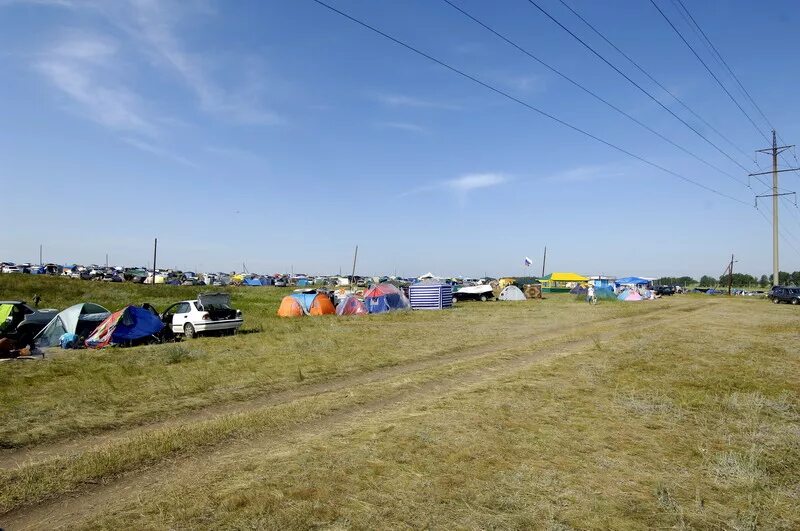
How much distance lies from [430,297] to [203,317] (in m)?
22.2

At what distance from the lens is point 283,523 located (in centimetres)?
456

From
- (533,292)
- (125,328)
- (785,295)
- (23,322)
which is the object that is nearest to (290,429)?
(125,328)

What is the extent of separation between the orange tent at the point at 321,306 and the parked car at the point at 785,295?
164ft

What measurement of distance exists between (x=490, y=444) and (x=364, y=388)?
4.33 m

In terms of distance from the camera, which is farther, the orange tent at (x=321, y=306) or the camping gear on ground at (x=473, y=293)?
the camping gear on ground at (x=473, y=293)

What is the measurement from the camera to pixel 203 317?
20969 millimetres

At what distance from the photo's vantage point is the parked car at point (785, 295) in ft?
167

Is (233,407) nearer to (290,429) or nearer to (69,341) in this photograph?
(290,429)

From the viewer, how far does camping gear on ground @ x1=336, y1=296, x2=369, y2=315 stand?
33.9 meters

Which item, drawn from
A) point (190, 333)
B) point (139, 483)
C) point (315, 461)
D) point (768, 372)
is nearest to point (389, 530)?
point (315, 461)

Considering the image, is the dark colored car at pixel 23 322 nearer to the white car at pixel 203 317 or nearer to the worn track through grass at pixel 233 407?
the white car at pixel 203 317

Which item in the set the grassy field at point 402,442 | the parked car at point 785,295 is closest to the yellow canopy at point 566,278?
the parked car at point 785,295

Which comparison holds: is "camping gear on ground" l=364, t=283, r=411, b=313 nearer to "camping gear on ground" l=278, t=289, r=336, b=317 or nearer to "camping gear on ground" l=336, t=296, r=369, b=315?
"camping gear on ground" l=336, t=296, r=369, b=315

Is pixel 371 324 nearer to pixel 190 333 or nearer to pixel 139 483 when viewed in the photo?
pixel 190 333
